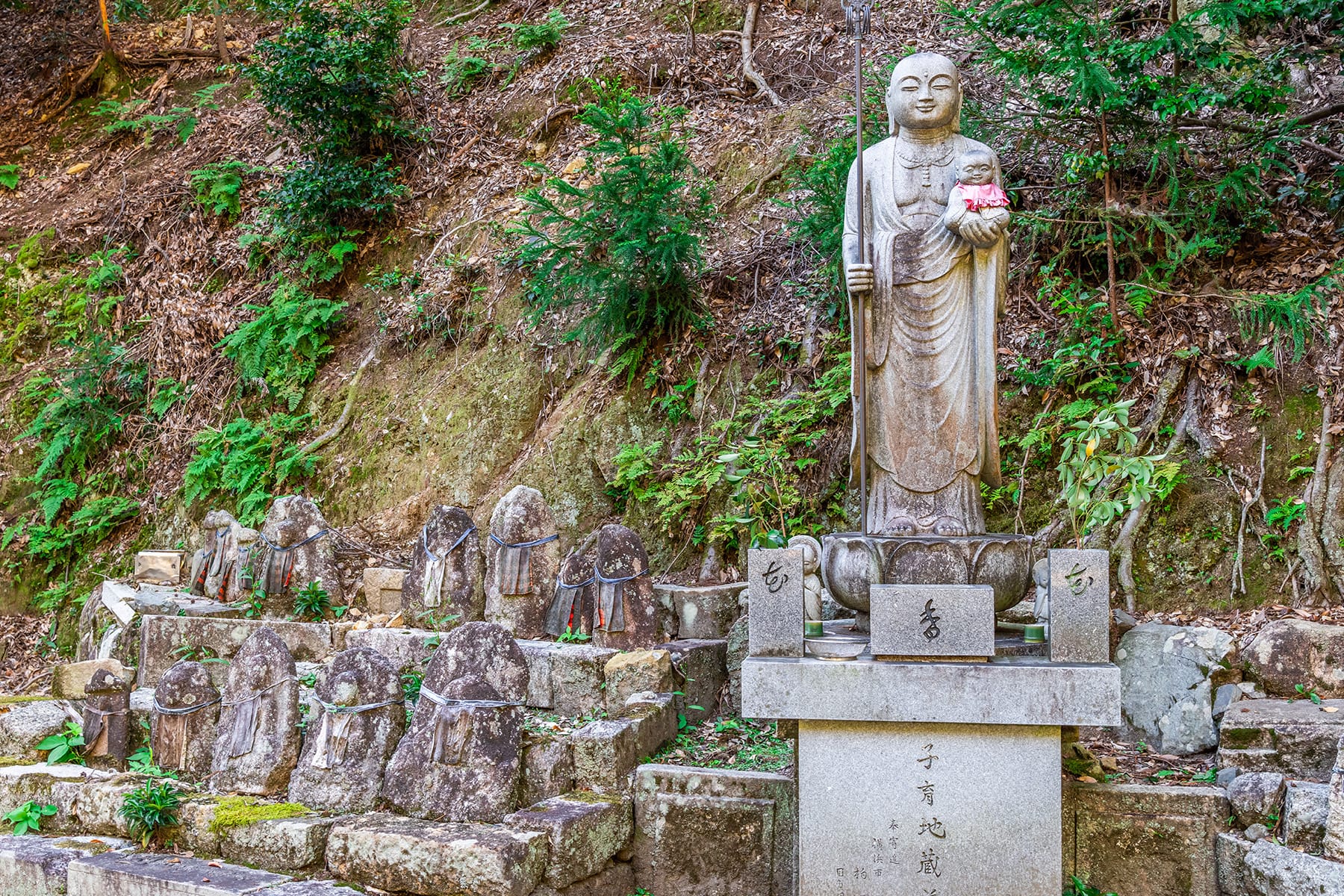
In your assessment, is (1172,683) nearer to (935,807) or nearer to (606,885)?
(935,807)

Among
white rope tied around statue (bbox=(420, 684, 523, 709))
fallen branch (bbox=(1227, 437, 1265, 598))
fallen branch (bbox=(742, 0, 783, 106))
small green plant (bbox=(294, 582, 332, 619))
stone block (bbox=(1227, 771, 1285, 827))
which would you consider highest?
fallen branch (bbox=(742, 0, 783, 106))

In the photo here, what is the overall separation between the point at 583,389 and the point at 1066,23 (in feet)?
14.6

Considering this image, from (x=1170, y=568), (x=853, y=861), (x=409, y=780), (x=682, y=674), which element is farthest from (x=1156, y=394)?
(x=409, y=780)

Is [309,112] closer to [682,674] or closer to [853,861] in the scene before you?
[682,674]

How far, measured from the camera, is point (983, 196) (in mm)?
4711

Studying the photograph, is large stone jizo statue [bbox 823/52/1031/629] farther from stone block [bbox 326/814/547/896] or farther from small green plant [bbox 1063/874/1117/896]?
stone block [bbox 326/814/547/896]

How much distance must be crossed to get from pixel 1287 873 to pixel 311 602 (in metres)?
5.96

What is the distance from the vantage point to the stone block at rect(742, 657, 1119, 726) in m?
4.13

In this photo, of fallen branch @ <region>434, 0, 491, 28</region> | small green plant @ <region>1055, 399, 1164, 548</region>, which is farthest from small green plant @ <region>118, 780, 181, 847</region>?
fallen branch @ <region>434, 0, 491, 28</region>

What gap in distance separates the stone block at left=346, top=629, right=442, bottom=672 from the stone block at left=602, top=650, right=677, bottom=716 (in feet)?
4.19

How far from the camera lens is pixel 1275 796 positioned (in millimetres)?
4383

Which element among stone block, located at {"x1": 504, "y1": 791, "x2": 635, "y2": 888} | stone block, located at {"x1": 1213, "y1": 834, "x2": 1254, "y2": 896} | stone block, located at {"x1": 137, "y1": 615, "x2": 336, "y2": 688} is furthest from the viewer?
stone block, located at {"x1": 137, "y1": 615, "x2": 336, "y2": 688}

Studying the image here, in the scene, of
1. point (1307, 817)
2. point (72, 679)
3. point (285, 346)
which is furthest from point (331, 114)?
point (1307, 817)

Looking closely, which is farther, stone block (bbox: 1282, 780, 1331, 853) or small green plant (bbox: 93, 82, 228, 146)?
small green plant (bbox: 93, 82, 228, 146)
